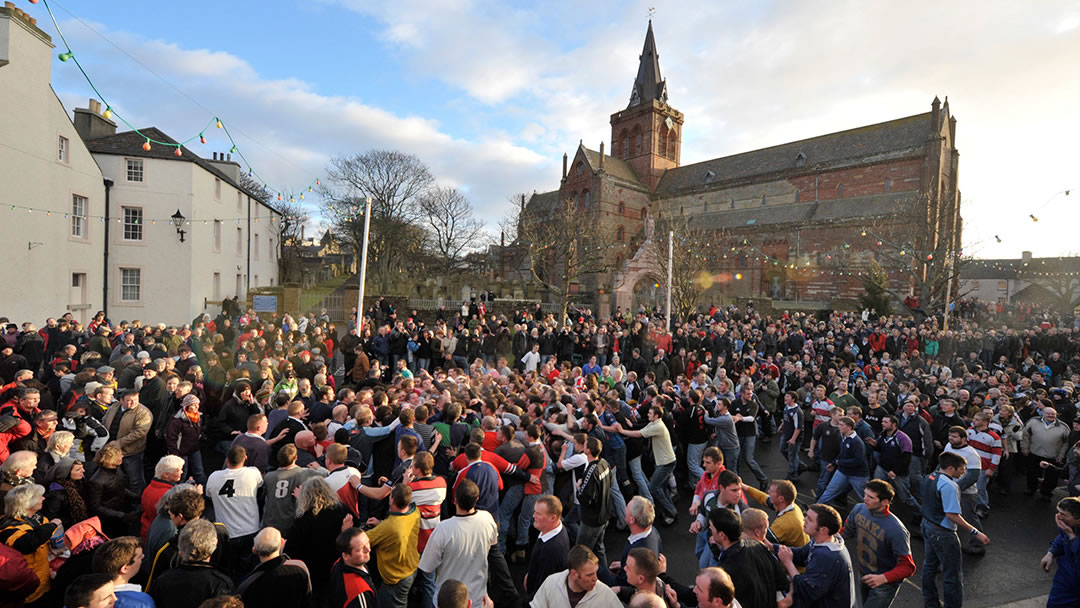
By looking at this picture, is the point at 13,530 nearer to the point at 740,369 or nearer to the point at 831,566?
the point at 831,566

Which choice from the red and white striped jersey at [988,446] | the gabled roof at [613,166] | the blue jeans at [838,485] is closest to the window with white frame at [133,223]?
the blue jeans at [838,485]

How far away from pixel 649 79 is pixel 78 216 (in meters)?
49.7

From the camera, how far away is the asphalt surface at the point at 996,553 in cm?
596

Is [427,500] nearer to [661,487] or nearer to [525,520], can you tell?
[525,520]

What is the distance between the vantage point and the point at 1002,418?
9156 millimetres

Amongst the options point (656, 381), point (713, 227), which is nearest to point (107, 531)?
point (656, 381)

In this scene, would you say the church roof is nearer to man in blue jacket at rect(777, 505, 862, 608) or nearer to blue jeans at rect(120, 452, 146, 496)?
man in blue jacket at rect(777, 505, 862, 608)

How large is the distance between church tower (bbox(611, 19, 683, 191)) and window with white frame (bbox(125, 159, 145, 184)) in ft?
141

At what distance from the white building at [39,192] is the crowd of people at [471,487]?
347 inches

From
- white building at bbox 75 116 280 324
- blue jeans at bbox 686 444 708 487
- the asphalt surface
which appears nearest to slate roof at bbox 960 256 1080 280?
the asphalt surface

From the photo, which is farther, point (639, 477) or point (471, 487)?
point (639, 477)

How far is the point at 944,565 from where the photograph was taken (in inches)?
211

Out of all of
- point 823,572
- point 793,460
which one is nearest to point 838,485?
point 793,460

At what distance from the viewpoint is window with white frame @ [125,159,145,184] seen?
883 inches
